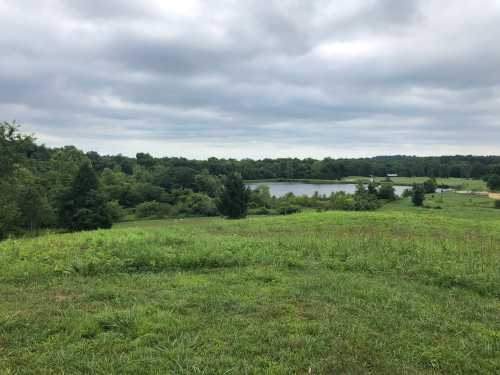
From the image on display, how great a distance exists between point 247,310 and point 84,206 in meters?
33.4

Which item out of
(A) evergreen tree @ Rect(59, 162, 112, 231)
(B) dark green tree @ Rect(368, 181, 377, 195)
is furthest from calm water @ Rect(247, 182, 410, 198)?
(A) evergreen tree @ Rect(59, 162, 112, 231)

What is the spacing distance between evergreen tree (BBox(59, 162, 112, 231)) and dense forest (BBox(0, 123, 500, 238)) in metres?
0.09

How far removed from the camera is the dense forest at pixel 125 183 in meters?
32.0

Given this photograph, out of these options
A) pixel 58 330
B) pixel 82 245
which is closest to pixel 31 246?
pixel 82 245

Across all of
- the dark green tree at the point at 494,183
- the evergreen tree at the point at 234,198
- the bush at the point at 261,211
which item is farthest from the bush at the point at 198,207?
the dark green tree at the point at 494,183

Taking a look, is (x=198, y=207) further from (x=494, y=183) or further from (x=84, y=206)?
(x=494, y=183)

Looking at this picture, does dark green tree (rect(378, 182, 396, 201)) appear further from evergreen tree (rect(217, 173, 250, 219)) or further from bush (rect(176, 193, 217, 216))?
evergreen tree (rect(217, 173, 250, 219))

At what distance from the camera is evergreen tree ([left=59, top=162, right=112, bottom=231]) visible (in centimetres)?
3316

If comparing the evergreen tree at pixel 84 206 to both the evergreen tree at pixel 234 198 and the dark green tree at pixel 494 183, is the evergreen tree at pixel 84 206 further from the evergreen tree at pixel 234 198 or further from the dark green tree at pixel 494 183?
the dark green tree at pixel 494 183

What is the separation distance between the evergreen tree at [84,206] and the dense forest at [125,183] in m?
0.09

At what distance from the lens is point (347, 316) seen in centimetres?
492

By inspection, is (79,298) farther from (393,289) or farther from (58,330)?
(393,289)

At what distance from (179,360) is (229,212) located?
41049 mm

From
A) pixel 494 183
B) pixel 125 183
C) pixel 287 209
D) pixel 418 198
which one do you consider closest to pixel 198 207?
pixel 287 209
